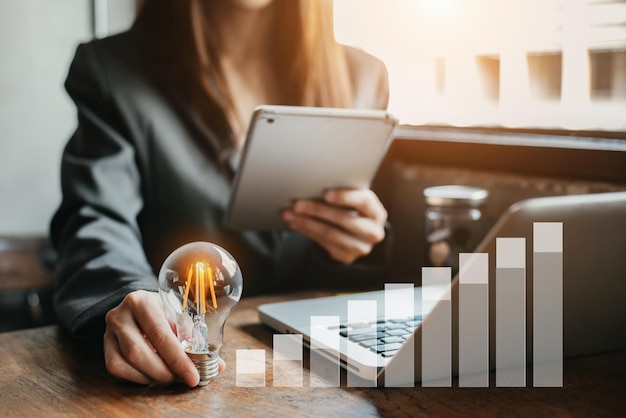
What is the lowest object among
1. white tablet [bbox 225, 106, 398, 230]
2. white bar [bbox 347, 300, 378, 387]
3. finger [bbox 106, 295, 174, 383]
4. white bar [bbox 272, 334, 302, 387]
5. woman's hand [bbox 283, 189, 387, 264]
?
white bar [bbox 272, 334, 302, 387]

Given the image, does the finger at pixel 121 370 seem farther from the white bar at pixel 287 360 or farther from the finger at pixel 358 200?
the finger at pixel 358 200

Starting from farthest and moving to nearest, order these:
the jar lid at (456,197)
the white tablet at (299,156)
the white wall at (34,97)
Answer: the white wall at (34,97) < the jar lid at (456,197) < the white tablet at (299,156)

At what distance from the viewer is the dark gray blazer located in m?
1.13

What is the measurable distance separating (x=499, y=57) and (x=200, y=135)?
0.62 metres

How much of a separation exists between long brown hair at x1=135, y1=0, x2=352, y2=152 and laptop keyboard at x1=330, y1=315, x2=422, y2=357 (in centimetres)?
57

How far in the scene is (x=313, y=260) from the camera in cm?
137

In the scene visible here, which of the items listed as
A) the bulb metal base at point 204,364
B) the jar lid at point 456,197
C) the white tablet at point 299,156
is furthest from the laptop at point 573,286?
the jar lid at point 456,197

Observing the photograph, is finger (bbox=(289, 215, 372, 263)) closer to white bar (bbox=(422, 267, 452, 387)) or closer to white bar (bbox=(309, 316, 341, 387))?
white bar (bbox=(309, 316, 341, 387))

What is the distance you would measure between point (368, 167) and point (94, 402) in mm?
617

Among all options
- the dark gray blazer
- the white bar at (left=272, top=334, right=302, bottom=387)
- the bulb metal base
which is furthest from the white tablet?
the bulb metal base

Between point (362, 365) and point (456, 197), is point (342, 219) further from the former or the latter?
point (362, 365)

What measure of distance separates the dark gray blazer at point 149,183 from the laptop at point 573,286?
45 cm

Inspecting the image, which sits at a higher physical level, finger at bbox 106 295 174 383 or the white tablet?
the white tablet

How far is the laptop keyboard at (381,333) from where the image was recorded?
2.58 ft
